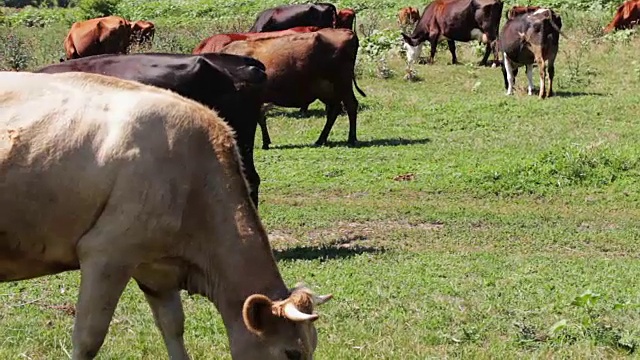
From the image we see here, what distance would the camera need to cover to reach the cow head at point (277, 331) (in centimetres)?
505

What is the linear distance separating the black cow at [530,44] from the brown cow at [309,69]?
4.99m

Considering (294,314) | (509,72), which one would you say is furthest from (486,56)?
(294,314)

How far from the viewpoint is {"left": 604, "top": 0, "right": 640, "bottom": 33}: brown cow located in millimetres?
28641

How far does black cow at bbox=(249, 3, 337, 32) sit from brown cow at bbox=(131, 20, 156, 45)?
3.36 meters

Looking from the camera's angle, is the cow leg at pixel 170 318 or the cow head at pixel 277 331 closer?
the cow head at pixel 277 331

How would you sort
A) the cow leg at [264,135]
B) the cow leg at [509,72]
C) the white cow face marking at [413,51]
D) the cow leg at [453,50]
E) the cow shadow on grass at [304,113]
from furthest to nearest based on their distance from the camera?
the cow leg at [453,50], the white cow face marking at [413,51], the cow leg at [509,72], the cow shadow on grass at [304,113], the cow leg at [264,135]

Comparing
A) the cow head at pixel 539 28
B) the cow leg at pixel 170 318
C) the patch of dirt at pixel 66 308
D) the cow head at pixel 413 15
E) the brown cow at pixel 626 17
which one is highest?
the cow leg at pixel 170 318

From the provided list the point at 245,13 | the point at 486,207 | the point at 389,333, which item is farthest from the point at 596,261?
the point at 245,13

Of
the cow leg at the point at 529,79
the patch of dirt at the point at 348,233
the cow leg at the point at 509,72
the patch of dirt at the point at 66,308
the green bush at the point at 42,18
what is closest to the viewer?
the patch of dirt at the point at 66,308

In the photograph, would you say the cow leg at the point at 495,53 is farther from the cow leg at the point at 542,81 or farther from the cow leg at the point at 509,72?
the cow leg at the point at 542,81

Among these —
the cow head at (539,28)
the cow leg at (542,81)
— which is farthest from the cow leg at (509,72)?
the cow leg at (542,81)

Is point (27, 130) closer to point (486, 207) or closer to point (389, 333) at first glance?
point (389, 333)

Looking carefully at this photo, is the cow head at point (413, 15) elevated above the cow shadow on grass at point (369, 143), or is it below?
below

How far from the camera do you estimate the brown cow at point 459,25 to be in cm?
2645
